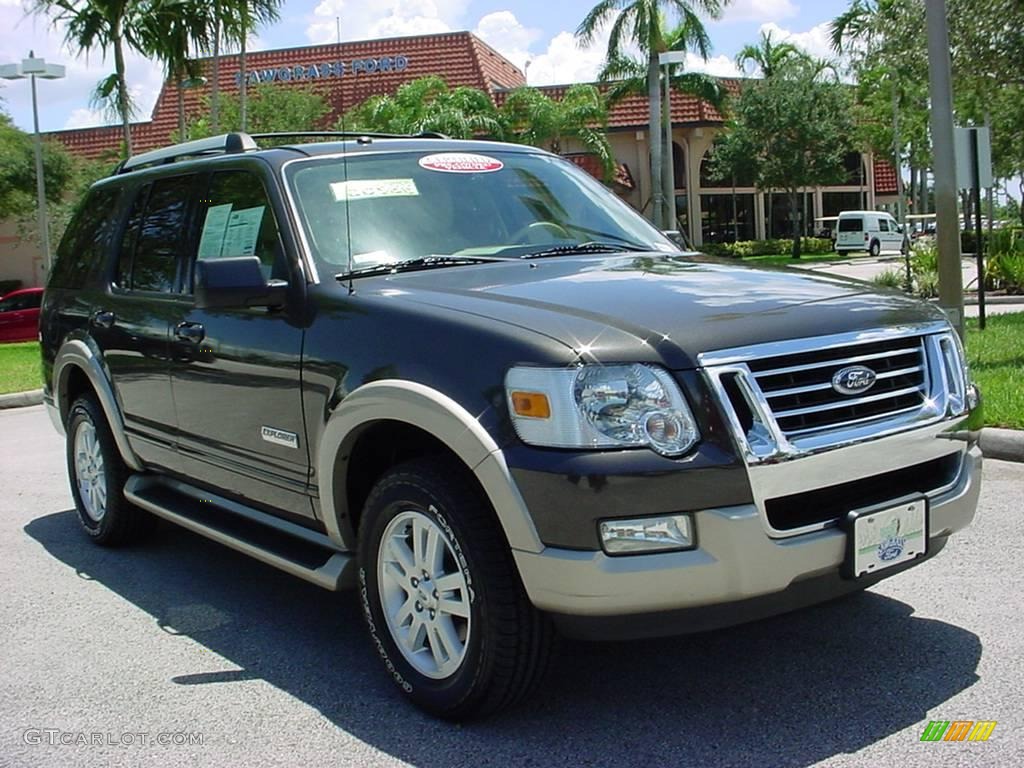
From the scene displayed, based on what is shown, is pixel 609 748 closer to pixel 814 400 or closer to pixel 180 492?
pixel 814 400

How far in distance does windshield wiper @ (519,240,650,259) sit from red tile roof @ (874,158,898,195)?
57.9 m

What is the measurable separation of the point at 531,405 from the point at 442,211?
1629 millimetres

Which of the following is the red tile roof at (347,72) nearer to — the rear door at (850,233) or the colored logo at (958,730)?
the rear door at (850,233)

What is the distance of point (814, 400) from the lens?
3.38 metres

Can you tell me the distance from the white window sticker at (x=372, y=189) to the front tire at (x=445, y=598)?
131 centimetres

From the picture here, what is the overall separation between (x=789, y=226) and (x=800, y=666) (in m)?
51.0

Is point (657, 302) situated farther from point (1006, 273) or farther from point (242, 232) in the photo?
point (1006, 273)

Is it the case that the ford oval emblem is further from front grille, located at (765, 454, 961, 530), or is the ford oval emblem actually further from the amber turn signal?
the amber turn signal

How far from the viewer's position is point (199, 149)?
5504 millimetres

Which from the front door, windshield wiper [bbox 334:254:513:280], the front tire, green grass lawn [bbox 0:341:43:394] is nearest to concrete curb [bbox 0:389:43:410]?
green grass lawn [bbox 0:341:43:394]

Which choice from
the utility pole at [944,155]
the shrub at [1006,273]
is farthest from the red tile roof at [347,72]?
the utility pole at [944,155]

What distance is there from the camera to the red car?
23453 mm

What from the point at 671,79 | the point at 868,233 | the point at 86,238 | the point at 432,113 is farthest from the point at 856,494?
the point at 868,233

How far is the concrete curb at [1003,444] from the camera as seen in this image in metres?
7.10
